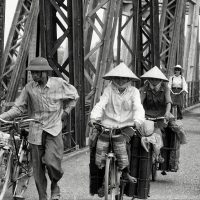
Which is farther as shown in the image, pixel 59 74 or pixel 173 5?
pixel 173 5

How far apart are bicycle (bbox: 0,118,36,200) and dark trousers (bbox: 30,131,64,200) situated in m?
0.22

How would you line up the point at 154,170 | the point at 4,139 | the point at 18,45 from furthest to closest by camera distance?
the point at 18,45 < the point at 154,170 < the point at 4,139

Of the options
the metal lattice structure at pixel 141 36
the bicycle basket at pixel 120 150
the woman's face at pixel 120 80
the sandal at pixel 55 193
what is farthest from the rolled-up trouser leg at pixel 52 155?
the metal lattice structure at pixel 141 36

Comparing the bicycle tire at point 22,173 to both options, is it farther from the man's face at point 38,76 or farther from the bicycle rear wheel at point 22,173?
the man's face at point 38,76

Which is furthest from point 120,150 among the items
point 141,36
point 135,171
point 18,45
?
point 141,36

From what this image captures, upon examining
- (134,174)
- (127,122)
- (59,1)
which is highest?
(59,1)

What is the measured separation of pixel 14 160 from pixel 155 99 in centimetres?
240

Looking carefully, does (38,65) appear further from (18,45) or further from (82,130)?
(18,45)

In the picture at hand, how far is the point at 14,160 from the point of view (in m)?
6.60

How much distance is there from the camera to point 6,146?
20.6ft

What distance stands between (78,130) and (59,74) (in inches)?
55.5

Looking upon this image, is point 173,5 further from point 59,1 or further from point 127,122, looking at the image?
point 127,122

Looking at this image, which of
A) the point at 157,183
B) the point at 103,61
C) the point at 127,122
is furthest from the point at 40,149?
the point at 103,61

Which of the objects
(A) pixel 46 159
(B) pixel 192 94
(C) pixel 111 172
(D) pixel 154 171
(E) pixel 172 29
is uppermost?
(E) pixel 172 29
